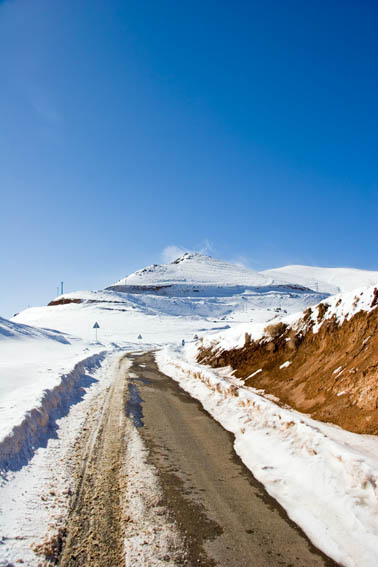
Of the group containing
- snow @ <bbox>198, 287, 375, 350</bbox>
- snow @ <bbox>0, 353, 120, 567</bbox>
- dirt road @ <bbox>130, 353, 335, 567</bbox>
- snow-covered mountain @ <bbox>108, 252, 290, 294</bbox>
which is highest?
snow-covered mountain @ <bbox>108, 252, 290, 294</bbox>

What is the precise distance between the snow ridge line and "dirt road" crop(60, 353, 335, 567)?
2.81 ft

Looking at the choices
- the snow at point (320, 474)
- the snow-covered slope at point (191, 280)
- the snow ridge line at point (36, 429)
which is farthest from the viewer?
the snow-covered slope at point (191, 280)

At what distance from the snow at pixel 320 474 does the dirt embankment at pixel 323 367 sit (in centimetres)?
68

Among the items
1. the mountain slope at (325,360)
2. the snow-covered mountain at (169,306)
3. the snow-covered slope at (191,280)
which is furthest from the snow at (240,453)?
the snow-covered slope at (191,280)

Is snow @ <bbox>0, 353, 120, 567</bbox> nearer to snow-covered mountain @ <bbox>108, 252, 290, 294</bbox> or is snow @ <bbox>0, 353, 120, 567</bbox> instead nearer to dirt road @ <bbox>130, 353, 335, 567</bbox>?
dirt road @ <bbox>130, 353, 335, 567</bbox>

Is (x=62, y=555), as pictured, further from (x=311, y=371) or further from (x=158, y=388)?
(x=158, y=388)

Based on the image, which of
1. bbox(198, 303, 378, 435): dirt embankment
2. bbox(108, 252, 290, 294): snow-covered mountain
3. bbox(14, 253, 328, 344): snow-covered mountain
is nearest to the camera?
bbox(198, 303, 378, 435): dirt embankment

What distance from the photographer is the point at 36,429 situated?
6.93 metres

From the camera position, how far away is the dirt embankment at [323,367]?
743 cm

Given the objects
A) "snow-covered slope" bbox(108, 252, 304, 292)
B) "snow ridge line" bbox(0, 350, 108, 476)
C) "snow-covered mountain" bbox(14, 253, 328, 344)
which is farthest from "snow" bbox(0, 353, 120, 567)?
"snow-covered slope" bbox(108, 252, 304, 292)

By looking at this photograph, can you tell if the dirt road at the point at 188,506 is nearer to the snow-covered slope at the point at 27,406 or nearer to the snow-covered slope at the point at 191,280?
the snow-covered slope at the point at 27,406

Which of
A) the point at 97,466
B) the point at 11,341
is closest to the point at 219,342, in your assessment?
the point at 97,466

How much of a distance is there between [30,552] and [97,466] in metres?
2.22

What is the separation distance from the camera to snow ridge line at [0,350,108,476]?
539cm
